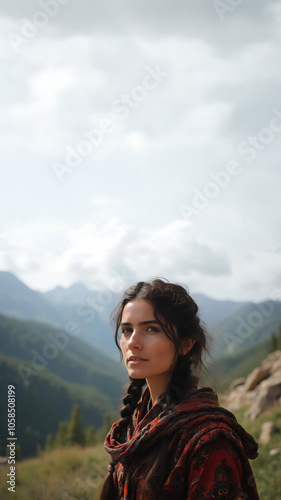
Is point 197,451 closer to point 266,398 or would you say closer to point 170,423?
point 170,423

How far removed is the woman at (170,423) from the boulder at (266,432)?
24.1 feet

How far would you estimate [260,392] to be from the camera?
1352 cm

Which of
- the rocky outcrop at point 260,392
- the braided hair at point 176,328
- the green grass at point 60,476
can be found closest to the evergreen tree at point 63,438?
the rocky outcrop at point 260,392

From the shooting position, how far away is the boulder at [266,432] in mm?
8914

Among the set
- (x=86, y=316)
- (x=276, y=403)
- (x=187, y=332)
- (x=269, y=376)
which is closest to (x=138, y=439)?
(x=187, y=332)

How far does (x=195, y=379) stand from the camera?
2268 mm

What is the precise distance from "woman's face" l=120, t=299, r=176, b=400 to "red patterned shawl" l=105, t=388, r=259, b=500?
0.14 metres

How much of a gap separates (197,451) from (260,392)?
12572 mm

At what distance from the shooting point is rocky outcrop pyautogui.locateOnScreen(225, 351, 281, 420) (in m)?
12.8

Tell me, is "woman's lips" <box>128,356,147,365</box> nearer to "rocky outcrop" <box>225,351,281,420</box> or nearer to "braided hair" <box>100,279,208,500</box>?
"braided hair" <box>100,279,208,500</box>

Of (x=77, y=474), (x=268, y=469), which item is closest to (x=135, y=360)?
(x=268, y=469)

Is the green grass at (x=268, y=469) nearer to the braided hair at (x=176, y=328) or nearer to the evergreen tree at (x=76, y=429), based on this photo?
the braided hair at (x=176, y=328)

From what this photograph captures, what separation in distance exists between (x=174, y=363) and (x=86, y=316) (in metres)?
197
